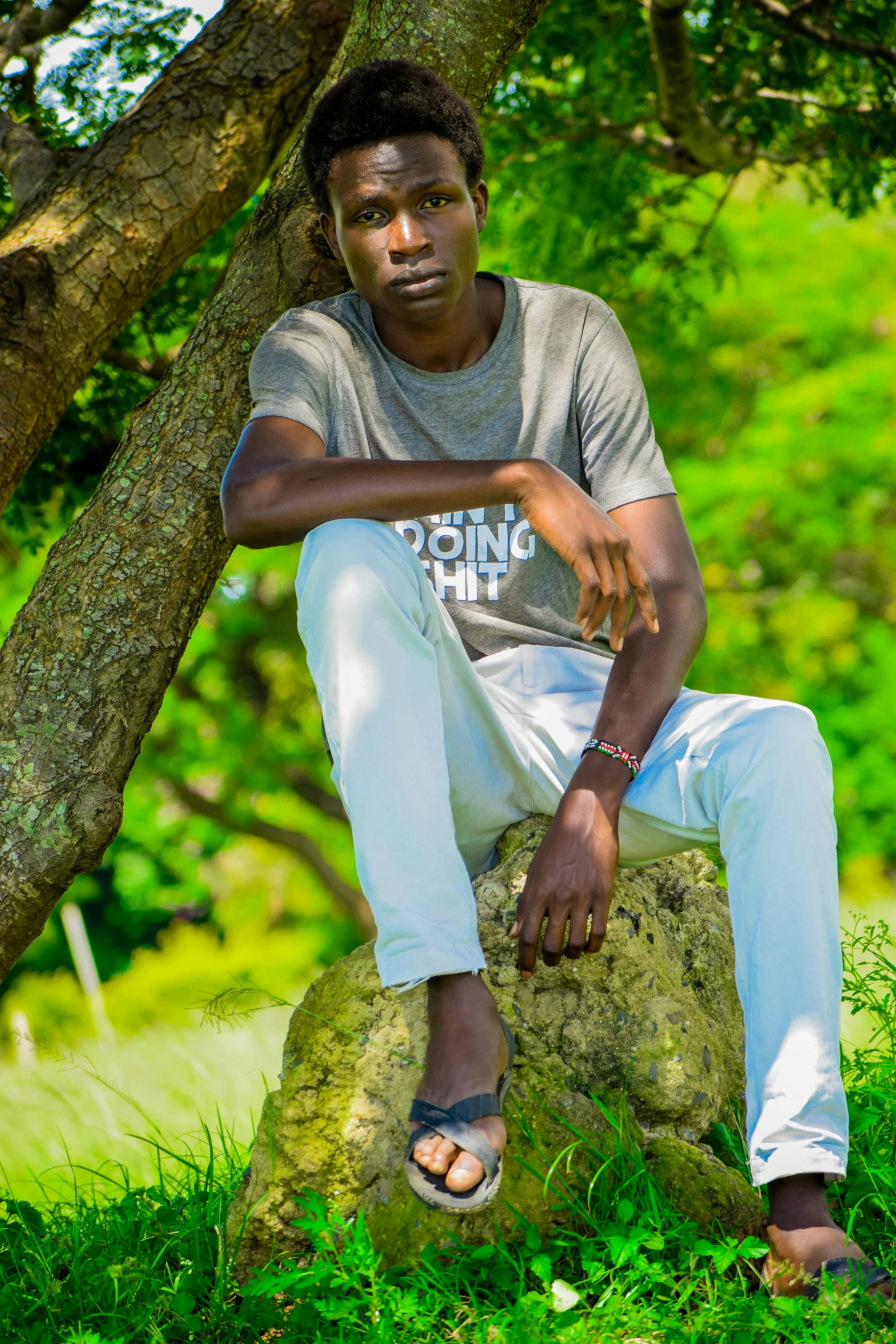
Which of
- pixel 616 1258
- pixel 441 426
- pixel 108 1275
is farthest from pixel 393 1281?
pixel 441 426

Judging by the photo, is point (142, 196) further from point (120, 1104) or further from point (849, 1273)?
point (849, 1273)

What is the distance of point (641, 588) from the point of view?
224 centimetres

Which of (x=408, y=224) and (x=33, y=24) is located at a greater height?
(x=33, y=24)

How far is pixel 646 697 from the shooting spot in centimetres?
237

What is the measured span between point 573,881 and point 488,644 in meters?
0.71

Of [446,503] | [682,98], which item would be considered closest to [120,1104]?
[446,503]

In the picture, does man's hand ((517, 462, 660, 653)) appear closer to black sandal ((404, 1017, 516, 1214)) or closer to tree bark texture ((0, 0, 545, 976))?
black sandal ((404, 1017, 516, 1214))

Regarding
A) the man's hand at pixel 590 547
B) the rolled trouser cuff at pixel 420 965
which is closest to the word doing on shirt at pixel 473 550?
the man's hand at pixel 590 547

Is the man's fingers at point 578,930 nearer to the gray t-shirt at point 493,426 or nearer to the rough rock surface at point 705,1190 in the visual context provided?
the rough rock surface at point 705,1190

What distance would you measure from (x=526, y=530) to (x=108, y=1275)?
1731 millimetres

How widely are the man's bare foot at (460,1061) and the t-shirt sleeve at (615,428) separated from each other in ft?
3.52

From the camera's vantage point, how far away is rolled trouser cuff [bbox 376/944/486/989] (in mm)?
1967

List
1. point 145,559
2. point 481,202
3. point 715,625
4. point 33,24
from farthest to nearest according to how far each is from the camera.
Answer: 1. point 715,625
2. point 33,24
3. point 145,559
4. point 481,202

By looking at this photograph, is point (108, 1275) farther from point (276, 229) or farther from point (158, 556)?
point (276, 229)
